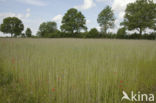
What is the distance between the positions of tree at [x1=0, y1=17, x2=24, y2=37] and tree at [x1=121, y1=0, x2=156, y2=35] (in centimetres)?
3649

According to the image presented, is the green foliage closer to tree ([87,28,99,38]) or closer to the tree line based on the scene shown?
the tree line

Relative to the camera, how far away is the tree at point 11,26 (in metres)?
36.2

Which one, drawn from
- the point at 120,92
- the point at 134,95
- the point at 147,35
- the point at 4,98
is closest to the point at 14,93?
the point at 4,98

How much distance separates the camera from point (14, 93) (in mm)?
1760

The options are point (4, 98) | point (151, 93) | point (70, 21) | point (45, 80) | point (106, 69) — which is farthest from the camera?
point (70, 21)

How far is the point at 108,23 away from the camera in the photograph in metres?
28.3

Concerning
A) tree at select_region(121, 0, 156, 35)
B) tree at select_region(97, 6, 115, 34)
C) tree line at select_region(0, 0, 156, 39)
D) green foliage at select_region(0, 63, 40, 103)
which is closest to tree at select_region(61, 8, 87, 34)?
tree line at select_region(0, 0, 156, 39)

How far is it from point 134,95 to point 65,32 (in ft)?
90.4

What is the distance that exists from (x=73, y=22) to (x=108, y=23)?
997cm

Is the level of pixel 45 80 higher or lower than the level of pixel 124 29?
lower

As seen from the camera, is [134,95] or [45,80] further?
[45,80]

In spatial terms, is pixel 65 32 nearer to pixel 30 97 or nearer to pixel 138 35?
pixel 138 35

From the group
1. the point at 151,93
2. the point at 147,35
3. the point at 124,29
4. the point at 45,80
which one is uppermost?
the point at 124,29

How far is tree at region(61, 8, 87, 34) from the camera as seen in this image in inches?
1085
